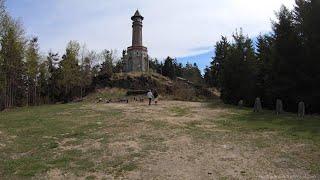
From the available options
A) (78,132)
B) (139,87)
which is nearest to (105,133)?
(78,132)

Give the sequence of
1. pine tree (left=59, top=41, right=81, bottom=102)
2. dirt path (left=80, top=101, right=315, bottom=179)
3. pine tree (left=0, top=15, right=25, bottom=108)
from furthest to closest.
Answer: pine tree (left=59, top=41, right=81, bottom=102) → pine tree (left=0, top=15, right=25, bottom=108) → dirt path (left=80, top=101, right=315, bottom=179)

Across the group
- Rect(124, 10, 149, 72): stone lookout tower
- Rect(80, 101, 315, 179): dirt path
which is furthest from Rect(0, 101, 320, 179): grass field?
Rect(124, 10, 149, 72): stone lookout tower

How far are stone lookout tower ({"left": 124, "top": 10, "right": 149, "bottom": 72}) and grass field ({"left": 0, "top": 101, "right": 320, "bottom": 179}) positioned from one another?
62355mm

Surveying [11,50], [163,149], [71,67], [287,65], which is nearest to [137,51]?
[71,67]

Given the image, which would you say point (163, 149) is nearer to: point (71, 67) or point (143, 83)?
point (71, 67)

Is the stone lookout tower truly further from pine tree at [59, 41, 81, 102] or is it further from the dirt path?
the dirt path

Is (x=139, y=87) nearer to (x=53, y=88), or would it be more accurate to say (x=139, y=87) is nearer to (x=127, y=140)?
(x=53, y=88)

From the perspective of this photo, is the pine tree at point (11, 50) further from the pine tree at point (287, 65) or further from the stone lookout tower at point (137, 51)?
the stone lookout tower at point (137, 51)

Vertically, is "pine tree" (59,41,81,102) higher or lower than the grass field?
higher

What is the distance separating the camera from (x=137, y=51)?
87.6m

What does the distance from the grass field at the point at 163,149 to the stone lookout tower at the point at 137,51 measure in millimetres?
62355

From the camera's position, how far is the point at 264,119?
26188mm

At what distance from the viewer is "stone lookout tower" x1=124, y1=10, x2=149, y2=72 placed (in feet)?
285

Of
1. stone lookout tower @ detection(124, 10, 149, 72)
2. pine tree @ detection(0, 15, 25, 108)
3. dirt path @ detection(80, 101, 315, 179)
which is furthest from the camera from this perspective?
stone lookout tower @ detection(124, 10, 149, 72)
